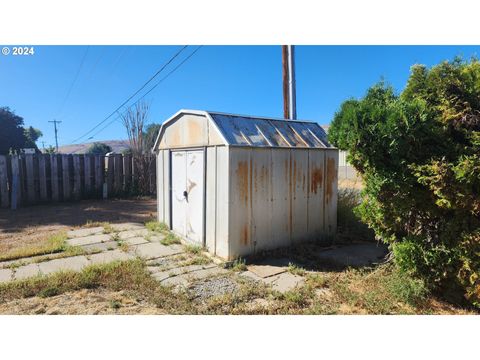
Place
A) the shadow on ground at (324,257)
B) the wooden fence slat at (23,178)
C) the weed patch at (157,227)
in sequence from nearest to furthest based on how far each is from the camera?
the shadow on ground at (324,257), the weed patch at (157,227), the wooden fence slat at (23,178)

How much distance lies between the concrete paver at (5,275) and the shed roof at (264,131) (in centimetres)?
362

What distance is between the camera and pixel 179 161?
6035mm

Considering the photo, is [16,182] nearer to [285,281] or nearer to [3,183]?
[3,183]


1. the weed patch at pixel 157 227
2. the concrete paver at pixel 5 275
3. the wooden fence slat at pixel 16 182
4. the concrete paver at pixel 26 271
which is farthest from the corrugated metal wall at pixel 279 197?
the wooden fence slat at pixel 16 182

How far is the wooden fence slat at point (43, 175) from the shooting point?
9.49 m

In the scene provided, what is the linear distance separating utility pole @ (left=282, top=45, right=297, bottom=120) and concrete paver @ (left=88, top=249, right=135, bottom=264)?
19.7 feet

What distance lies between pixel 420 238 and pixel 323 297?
1336mm

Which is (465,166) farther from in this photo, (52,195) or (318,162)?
(52,195)

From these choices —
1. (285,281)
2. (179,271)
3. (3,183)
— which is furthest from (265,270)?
(3,183)

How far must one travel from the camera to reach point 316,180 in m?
5.51

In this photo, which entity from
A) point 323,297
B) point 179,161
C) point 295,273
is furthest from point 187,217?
point 323,297

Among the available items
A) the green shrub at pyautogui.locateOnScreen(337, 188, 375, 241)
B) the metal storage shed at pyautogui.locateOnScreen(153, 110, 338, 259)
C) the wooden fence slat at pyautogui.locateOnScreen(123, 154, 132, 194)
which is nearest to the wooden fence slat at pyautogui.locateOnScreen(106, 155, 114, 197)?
the wooden fence slat at pyautogui.locateOnScreen(123, 154, 132, 194)

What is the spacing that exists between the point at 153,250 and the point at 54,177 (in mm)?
6784

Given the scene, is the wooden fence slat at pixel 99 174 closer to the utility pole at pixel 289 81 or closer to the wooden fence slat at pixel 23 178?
the wooden fence slat at pixel 23 178
